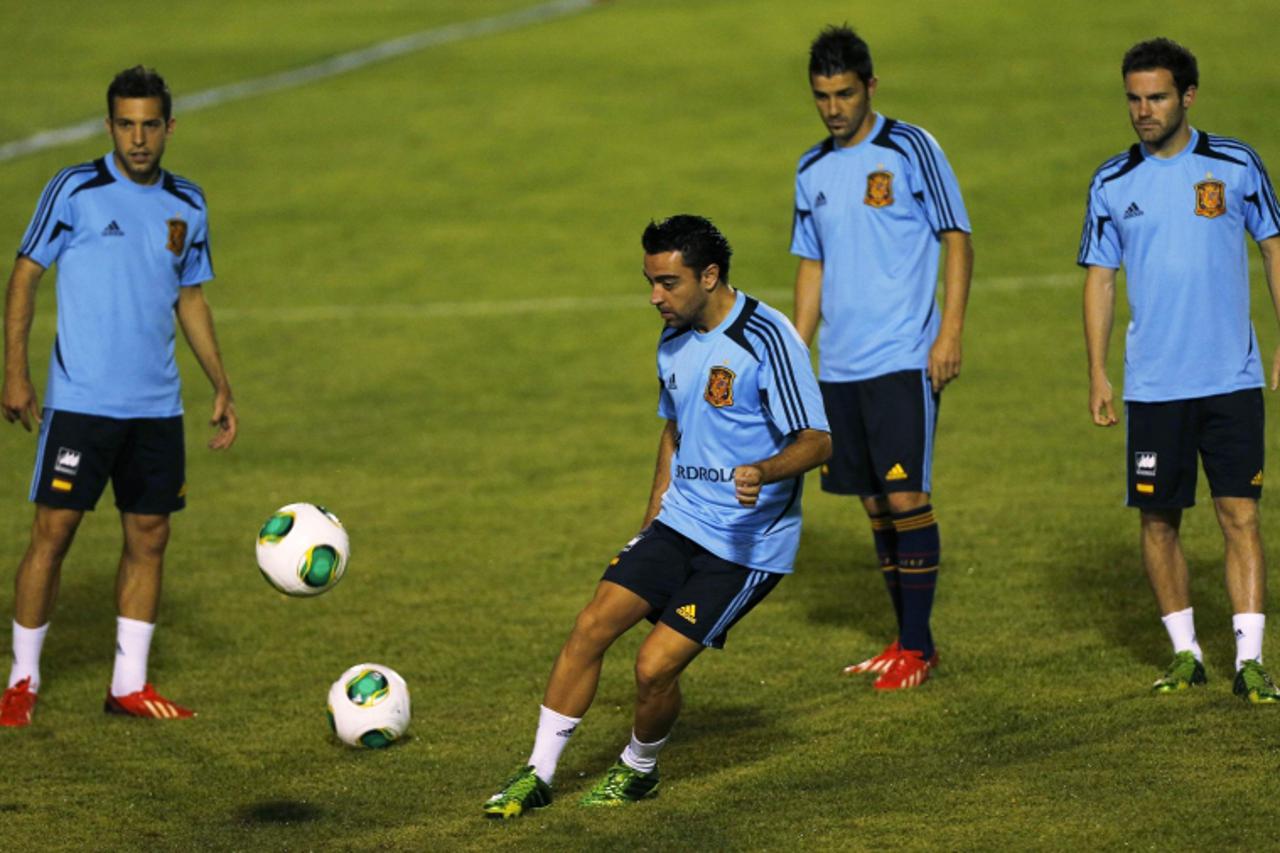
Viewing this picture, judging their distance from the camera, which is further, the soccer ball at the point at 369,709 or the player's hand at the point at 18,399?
the player's hand at the point at 18,399

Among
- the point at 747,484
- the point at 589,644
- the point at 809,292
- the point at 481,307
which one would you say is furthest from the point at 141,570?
the point at 481,307

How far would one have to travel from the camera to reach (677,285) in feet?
22.9

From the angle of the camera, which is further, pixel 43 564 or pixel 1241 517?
pixel 43 564

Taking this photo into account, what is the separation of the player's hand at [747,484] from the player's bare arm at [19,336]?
3.52 m

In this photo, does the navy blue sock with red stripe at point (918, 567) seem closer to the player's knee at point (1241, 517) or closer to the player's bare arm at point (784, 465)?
the player's knee at point (1241, 517)

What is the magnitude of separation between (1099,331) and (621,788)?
111 inches

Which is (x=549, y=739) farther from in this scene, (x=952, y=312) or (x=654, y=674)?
(x=952, y=312)

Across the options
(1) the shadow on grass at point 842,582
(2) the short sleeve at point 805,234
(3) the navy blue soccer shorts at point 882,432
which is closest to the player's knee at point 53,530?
(3) the navy blue soccer shorts at point 882,432

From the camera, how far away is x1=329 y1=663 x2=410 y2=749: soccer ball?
8.22m

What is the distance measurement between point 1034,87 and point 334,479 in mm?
15669

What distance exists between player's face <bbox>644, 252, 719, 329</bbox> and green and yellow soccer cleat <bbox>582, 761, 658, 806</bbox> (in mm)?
1696

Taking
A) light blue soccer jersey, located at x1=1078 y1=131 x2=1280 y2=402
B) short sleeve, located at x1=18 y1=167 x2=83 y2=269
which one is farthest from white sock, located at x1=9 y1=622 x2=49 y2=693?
light blue soccer jersey, located at x1=1078 y1=131 x2=1280 y2=402

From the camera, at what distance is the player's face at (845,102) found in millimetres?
8742

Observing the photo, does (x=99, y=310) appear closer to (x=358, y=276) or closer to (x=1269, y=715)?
(x=1269, y=715)
